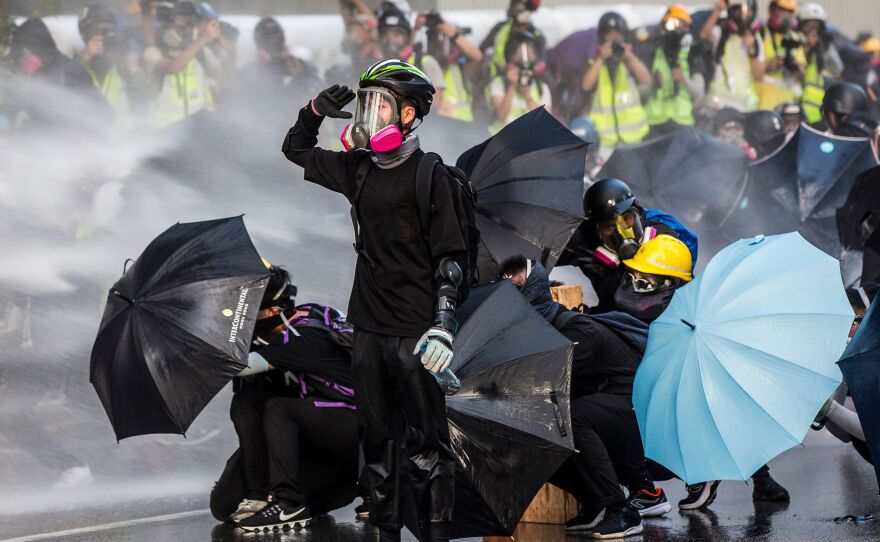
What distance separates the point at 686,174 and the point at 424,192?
253 inches

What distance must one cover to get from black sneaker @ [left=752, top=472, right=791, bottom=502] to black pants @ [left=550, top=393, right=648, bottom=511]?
2.90ft

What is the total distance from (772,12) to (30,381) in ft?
25.0

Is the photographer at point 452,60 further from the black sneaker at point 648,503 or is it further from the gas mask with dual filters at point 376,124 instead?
the gas mask with dual filters at point 376,124

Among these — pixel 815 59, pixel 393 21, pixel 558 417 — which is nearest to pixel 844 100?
pixel 815 59

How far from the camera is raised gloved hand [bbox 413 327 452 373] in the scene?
4.34 m

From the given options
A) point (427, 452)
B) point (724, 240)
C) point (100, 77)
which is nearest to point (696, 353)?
point (427, 452)

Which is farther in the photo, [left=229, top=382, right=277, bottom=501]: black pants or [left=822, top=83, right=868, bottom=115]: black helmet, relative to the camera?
[left=822, top=83, right=868, bottom=115]: black helmet

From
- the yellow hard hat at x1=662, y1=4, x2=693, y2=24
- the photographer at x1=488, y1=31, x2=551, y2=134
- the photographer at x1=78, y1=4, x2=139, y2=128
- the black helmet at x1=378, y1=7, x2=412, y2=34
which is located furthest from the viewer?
the yellow hard hat at x1=662, y1=4, x2=693, y2=24

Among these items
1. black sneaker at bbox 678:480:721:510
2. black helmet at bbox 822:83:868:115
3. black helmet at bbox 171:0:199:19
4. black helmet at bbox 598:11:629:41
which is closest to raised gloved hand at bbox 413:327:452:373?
black sneaker at bbox 678:480:721:510

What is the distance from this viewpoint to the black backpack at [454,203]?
4668 millimetres

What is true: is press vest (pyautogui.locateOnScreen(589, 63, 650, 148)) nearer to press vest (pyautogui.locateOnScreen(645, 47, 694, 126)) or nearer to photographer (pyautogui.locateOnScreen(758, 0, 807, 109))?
press vest (pyautogui.locateOnScreen(645, 47, 694, 126))

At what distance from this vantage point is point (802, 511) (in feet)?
21.3

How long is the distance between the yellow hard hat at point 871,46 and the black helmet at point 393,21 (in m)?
5.28

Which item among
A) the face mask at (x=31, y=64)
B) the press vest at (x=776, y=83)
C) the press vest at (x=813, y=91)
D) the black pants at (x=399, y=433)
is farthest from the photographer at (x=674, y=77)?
the black pants at (x=399, y=433)
